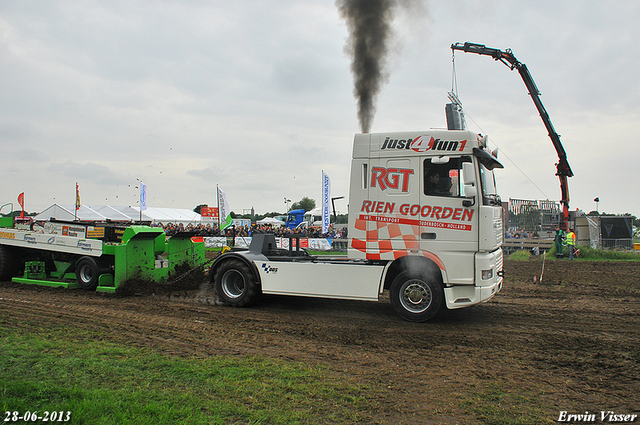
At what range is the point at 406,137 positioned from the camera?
700 cm

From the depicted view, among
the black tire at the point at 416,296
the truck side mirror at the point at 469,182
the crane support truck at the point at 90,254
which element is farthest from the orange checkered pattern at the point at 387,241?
the crane support truck at the point at 90,254

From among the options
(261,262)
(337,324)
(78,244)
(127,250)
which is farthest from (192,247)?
(337,324)

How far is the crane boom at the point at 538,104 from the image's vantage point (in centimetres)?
1719

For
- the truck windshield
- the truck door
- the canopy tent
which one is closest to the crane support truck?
the truck door

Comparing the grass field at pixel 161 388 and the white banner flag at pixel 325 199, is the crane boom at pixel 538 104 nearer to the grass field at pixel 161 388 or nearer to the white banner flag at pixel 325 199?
the white banner flag at pixel 325 199

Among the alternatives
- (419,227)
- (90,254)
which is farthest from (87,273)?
(419,227)

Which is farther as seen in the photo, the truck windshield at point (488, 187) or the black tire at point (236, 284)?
the black tire at point (236, 284)

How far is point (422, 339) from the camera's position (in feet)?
19.7

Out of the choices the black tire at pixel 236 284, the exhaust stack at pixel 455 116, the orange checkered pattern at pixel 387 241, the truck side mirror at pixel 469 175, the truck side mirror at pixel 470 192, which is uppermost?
the exhaust stack at pixel 455 116

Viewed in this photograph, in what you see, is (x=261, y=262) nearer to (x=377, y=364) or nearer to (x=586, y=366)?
(x=377, y=364)

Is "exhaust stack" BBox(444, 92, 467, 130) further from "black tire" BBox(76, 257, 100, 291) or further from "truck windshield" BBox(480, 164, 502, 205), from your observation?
"black tire" BBox(76, 257, 100, 291)

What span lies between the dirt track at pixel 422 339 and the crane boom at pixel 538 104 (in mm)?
11520

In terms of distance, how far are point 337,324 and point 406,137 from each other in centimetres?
345

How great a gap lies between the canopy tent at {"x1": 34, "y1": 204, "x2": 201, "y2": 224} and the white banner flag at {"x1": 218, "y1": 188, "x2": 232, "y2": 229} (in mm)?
14572
